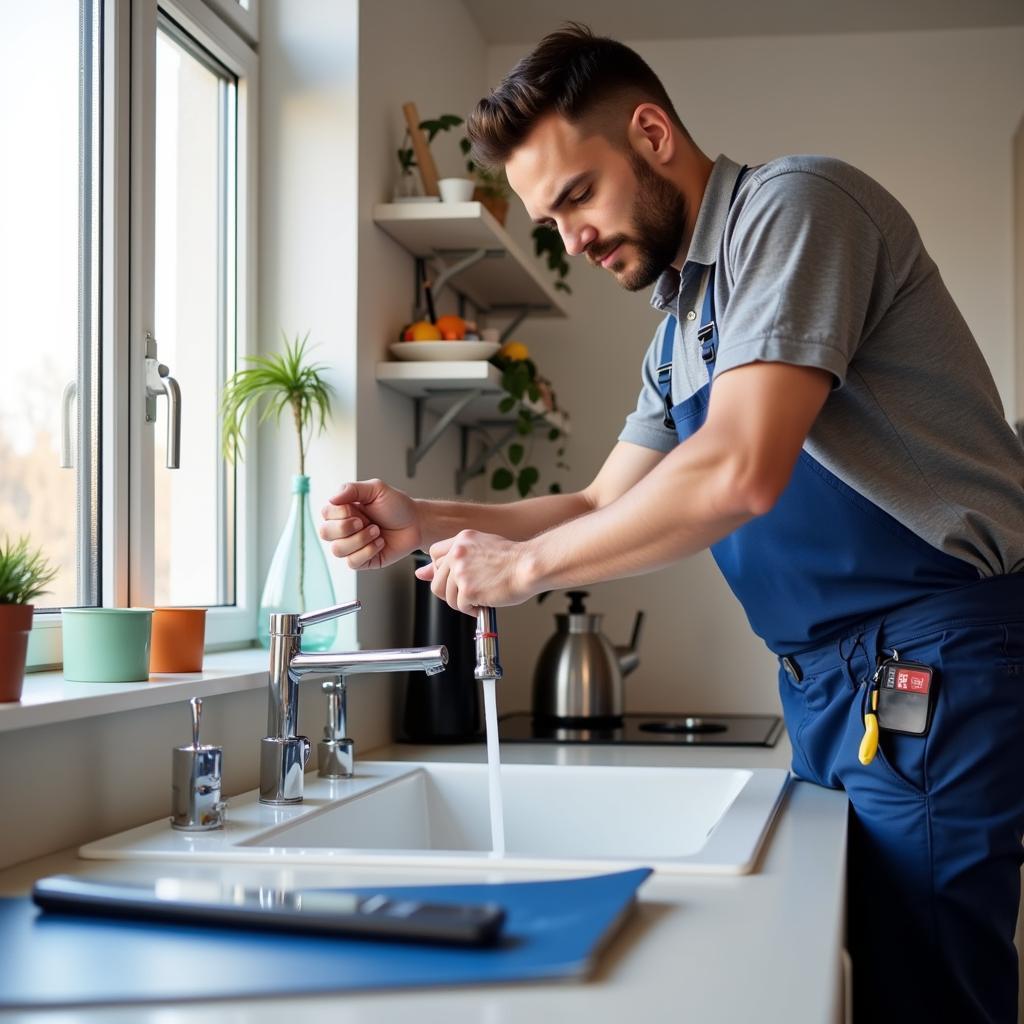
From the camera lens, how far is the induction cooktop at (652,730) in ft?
7.28

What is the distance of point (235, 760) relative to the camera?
5.31ft

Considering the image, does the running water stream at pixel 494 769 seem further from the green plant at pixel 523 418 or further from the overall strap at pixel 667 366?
the green plant at pixel 523 418

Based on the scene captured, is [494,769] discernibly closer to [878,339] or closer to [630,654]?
[878,339]

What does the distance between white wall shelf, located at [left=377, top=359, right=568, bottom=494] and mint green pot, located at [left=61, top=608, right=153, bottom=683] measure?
0.85 m

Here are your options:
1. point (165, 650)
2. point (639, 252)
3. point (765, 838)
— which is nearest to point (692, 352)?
point (639, 252)

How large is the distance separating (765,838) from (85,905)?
64 centimetres

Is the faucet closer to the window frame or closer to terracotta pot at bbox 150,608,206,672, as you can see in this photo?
terracotta pot at bbox 150,608,206,672

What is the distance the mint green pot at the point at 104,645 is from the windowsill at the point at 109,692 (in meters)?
0.02

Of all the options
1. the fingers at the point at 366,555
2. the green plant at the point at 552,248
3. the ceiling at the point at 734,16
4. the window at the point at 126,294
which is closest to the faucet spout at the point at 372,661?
the fingers at the point at 366,555

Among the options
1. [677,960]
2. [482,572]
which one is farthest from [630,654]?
[677,960]

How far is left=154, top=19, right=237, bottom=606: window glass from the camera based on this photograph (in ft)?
6.28

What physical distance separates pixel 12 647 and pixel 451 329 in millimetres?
1227

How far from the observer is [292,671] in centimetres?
147

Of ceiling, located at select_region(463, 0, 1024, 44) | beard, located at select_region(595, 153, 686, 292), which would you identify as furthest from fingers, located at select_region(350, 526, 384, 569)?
ceiling, located at select_region(463, 0, 1024, 44)
